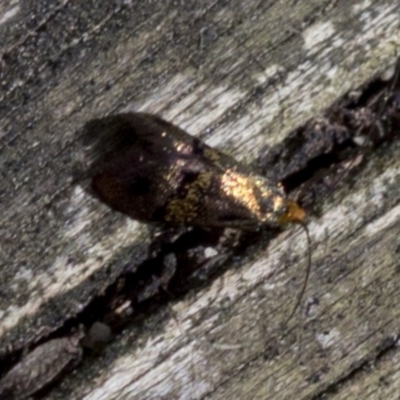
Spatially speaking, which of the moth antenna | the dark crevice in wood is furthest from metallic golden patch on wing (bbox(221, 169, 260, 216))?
the moth antenna

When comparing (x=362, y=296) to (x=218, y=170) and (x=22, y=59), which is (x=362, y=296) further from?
(x=22, y=59)

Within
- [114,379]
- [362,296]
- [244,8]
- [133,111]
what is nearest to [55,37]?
[133,111]

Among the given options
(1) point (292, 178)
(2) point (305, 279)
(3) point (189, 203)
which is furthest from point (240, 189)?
(2) point (305, 279)

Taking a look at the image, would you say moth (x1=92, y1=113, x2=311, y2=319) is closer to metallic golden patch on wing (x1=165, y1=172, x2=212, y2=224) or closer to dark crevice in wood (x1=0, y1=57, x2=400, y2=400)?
metallic golden patch on wing (x1=165, y1=172, x2=212, y2=224)

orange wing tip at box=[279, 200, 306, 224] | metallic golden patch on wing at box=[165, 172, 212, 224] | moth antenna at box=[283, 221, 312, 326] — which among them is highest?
metallic golden patch on wing at box=[165, 172, 212, 224]

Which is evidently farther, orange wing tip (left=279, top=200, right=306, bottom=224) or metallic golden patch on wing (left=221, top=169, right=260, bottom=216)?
metallic golden patch on wing (left=221, top=169, right=260, bottom=216)

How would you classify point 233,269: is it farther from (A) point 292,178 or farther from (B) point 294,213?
(A) point 292,178
